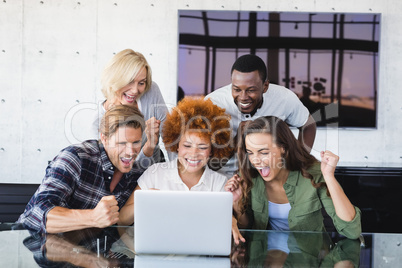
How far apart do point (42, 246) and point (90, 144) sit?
78 centimetres

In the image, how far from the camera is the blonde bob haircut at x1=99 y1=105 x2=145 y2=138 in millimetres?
2396

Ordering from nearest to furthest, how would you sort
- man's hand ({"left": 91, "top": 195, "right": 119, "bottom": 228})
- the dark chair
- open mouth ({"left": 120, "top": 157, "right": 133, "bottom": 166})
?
man's hand ({"left": 91, "top": 195, "right": 119, "bottom": 228})
open mouth ({"left": 120, "top": 157, "right": 133, "bottom": 166})
the dark chair

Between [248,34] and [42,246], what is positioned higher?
[248,34]

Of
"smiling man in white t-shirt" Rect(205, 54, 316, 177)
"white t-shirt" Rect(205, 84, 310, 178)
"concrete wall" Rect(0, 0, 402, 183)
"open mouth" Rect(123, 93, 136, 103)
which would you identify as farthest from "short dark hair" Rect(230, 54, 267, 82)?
"open mouth" Rect(123, 93, 136, 103)

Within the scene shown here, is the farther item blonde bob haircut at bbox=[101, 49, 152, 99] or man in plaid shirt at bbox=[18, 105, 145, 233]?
blonde bob haircut at bbox=[101, 49, 152, 99]

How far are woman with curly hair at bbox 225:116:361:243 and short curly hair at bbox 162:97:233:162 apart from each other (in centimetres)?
16

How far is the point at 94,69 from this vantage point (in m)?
4.07

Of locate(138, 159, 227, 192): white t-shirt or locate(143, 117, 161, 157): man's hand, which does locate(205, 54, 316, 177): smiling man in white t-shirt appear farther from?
locate(138, 159, 227, 192): white t-shirt

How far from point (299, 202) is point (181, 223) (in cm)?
89

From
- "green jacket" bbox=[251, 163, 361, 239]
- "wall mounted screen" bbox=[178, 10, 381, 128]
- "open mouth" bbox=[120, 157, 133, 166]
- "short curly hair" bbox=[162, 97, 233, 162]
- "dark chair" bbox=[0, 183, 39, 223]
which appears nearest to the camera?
"green jacket" bbox=[251, 163, 361, 239]

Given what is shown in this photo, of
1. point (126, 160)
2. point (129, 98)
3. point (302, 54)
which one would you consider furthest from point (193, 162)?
point (302, 54)

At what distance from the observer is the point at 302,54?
4.04 meters

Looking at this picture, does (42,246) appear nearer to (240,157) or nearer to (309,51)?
(240,157)

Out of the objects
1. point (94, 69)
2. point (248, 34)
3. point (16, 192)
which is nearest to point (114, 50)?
point (94, 69)
